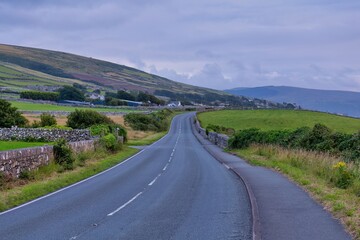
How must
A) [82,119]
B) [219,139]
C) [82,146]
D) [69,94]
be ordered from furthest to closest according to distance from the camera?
1. [69,94]
2. [82,119]
3. [219,139]
4. [82,146]

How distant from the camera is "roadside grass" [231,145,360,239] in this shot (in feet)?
37.7

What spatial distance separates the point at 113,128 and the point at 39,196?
3504 centimetres

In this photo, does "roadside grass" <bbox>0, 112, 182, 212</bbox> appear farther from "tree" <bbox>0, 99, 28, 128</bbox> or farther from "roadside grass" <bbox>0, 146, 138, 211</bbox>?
"tree" <bbox>0, 99, 28, 128</bbox>

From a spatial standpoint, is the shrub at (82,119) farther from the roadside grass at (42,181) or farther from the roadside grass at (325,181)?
the roadside grass at (325,181)

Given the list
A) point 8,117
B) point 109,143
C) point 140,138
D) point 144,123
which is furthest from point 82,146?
point 144,123

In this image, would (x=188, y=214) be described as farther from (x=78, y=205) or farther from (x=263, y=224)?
(x=78, y=205)

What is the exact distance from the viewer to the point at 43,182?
64.0ft

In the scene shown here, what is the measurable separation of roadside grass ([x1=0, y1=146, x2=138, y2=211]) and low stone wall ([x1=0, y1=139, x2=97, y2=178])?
0.98 ft

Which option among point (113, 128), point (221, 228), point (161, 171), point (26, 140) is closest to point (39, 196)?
point (221, 228)

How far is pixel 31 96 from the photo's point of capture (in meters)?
142

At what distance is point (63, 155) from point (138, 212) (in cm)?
1251

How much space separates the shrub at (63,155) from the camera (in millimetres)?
24500

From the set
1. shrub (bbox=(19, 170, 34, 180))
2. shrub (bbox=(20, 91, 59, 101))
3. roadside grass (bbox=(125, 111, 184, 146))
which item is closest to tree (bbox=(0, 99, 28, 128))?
roadside grass (bbox=(125, 111, 184, 146))

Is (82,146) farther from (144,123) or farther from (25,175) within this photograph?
(144,123)
